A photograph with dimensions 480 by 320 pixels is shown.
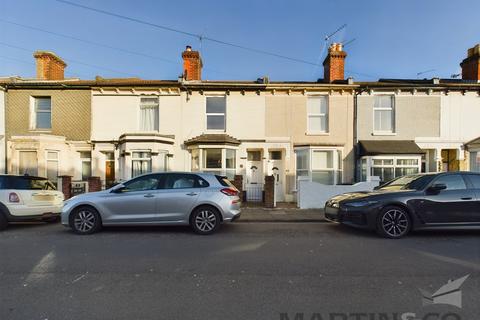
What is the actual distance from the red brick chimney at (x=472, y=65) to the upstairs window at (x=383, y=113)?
4.89 metres

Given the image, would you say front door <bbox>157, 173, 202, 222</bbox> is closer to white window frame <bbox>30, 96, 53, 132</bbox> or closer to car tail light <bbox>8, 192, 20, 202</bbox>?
car tail light <bbox>8, 192, 20, 202</bbox>

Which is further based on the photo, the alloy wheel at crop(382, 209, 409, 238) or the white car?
the white car

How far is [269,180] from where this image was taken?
10.4 metres

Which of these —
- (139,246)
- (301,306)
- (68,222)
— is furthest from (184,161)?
(301,306)

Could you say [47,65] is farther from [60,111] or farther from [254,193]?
[254,193]

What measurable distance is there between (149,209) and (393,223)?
5.70 metres

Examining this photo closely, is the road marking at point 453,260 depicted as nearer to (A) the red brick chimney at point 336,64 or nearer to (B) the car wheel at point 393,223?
(B) the car wheel at point 393,223

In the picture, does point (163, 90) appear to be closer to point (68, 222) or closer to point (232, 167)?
point (232, 167)

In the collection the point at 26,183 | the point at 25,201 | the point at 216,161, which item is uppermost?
the point at 216,161

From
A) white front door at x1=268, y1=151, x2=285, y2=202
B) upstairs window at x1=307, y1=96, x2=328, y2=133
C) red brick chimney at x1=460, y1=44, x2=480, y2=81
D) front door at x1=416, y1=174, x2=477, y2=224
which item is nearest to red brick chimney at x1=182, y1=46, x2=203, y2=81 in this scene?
white front door at x1=268, y1=151, x2=285, y2=202

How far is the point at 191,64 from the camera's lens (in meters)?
12.8

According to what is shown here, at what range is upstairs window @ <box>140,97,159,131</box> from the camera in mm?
12438

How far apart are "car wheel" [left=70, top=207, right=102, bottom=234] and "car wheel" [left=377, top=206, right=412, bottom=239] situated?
21.8 ft

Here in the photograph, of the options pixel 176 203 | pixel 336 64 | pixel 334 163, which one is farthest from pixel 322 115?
pixel 176 203
